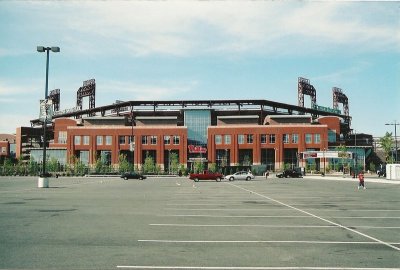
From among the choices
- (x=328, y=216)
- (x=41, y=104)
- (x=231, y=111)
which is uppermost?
(x=231, y=111)

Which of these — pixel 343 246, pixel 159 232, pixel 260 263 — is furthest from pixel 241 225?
pixel 260 263

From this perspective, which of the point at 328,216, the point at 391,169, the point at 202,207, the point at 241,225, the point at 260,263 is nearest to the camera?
the point at 260,263

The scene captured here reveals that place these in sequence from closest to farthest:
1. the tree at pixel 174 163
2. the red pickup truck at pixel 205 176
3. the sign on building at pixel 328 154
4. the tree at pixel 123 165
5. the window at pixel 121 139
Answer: the red pickup truck at pixel 205 176
the sign on building at pixel 328 154
the tree at pixel 123 165
the tree at pixel 174 163
the window at pixel 121 139

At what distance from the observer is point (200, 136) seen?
120500mm

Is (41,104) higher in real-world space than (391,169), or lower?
higher

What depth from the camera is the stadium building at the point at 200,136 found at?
4417 inches

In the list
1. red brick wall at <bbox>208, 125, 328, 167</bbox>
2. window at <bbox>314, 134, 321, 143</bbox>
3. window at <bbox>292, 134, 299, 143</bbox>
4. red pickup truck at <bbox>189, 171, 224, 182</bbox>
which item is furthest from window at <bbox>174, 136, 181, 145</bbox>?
red pickup truck at <bbox>189, 171, 224, 182</bbox>

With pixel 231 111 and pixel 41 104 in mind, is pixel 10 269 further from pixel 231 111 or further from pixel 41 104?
pixel 231 111

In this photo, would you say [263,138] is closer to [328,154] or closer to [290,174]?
[328,154]

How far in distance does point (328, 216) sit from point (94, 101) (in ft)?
418

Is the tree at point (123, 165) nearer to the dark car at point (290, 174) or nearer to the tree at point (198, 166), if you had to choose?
the tree at point (198, 166)

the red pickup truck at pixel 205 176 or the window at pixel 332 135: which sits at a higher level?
the window at pixel 332 135

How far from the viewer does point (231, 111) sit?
125 meters

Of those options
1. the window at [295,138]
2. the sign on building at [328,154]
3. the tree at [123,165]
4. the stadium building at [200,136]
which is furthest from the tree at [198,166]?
the window at [295,138]
